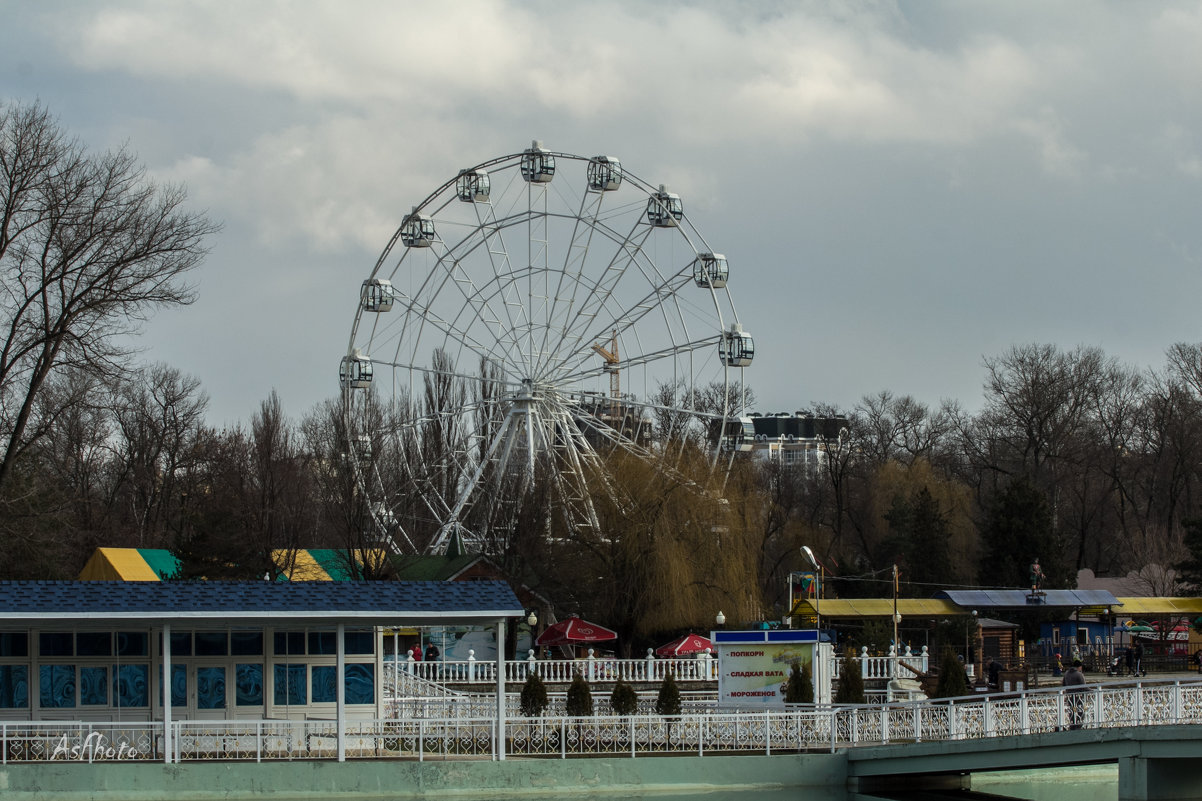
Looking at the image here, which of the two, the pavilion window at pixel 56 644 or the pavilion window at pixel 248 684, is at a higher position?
the pavilion window at pixel 56 644

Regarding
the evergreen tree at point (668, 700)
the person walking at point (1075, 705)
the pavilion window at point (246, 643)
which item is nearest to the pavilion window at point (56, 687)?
the pavilion window at point (246, 643)

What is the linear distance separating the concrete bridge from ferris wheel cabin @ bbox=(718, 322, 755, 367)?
27.5 meters

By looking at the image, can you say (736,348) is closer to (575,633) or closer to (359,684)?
(575,633)

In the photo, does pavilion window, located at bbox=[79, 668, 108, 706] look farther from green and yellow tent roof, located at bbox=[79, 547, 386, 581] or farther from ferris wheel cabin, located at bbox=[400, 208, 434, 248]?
ferris wheel cabin, located at bbox=[400, 208, 434, 248]

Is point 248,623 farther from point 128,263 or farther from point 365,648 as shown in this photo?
point 128,263

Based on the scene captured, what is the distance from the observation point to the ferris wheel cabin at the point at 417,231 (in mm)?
58750

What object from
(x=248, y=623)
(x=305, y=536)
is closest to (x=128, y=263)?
(x=248, y=623)

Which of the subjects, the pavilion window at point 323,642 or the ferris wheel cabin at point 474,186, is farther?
the ferris wheel cabin at point 474,186

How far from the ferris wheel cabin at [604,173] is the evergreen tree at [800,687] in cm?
2813

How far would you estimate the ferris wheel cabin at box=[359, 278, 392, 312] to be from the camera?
58.3 metres

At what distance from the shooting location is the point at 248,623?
29984 mm

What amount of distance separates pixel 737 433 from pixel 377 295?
14169 millimetres

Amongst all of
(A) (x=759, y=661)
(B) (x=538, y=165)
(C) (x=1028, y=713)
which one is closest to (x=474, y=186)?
(B) (x=538, y=165)

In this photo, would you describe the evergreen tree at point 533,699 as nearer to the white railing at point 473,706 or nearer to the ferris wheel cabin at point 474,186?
the white railing at point 473,706
